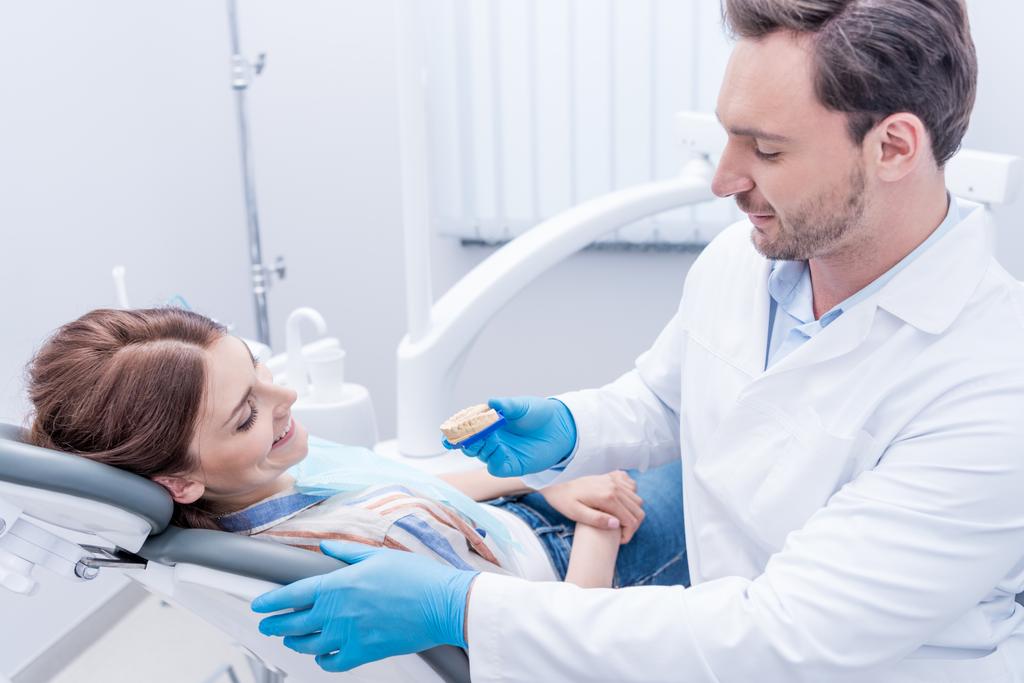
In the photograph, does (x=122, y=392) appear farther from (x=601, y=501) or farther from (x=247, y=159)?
(x=247, y=159)

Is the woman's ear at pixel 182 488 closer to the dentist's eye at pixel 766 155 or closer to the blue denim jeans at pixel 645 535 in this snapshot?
the blue denim jeans at pixel 645 535

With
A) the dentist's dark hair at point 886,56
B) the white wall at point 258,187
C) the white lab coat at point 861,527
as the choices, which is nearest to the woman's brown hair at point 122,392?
the white lab coat at point 861,527

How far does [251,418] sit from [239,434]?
3 cm

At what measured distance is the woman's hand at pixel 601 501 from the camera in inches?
52.4

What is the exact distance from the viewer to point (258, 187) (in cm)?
275

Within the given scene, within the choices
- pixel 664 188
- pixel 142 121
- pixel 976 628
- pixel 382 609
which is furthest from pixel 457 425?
pixel 142 121

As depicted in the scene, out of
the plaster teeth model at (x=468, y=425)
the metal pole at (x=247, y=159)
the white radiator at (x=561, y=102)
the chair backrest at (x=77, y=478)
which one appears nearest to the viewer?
the chair backrest at (x=77, y=478)

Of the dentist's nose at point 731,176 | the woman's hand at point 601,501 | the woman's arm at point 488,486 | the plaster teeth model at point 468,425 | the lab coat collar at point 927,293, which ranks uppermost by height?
the dentist's nose at point 731,176

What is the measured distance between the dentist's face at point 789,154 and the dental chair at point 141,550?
564 millimetres

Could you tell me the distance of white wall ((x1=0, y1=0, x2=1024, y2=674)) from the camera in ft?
6.50

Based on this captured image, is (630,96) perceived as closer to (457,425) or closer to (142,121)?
(142,121)

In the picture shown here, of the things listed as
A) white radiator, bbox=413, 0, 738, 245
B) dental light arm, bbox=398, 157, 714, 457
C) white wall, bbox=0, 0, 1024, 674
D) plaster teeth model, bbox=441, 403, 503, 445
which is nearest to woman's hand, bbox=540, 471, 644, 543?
plaster teeth model, bbox=441, 403, 503, 445

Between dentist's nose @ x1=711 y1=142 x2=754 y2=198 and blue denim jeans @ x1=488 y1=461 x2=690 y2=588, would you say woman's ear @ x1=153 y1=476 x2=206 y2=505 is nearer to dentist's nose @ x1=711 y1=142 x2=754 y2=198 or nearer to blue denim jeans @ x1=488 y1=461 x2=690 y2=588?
blue denim jeans @ x1=488 y1=461 x2=690 y2=588

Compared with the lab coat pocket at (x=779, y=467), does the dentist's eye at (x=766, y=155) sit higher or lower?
higher
